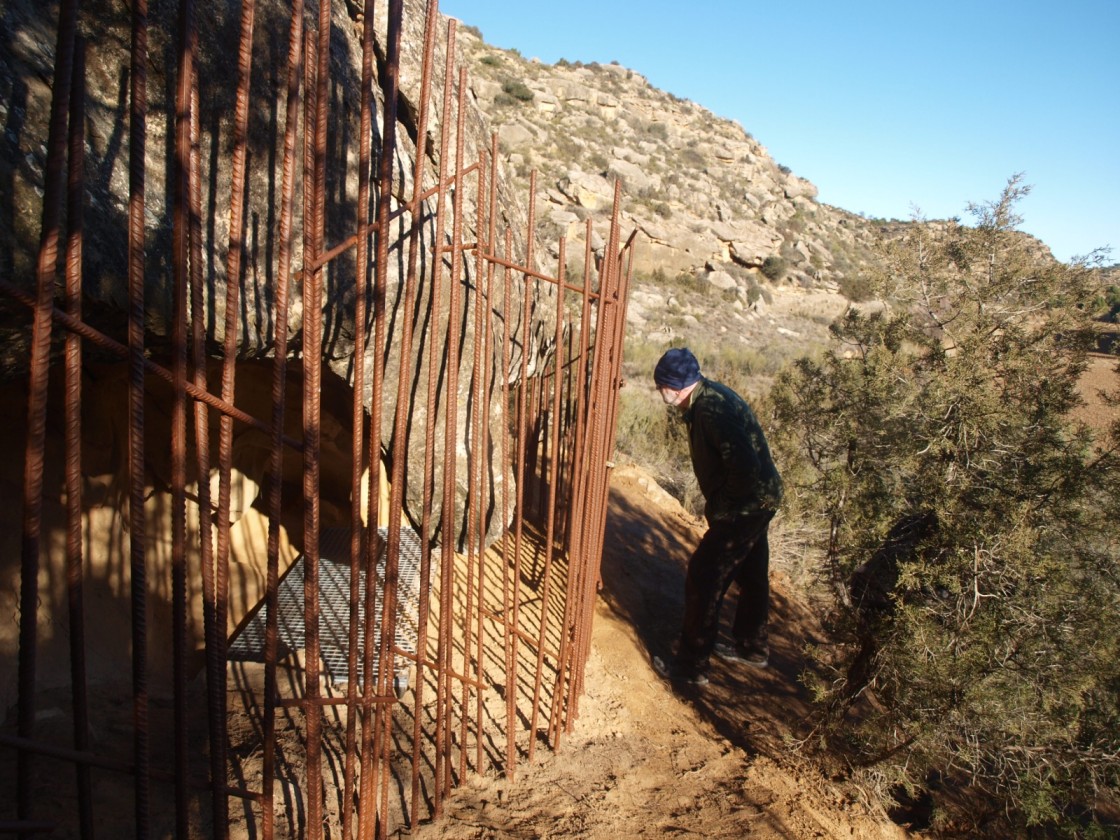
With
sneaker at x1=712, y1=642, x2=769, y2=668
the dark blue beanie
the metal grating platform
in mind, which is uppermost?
the dark blue beanie

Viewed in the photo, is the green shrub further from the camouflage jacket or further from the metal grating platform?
the metal grating platform

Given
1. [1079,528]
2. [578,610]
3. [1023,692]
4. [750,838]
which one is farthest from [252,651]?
[1079,528]

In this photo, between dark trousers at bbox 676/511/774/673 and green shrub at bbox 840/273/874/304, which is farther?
green shrub at bbox 840/273/874/304

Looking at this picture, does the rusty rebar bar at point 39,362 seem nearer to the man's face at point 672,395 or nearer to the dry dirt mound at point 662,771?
the dry dirt mound at point 662,771

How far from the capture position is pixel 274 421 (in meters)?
1.71

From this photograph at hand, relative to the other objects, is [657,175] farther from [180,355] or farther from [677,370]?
[180,355]

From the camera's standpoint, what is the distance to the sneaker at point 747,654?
4.51 meters

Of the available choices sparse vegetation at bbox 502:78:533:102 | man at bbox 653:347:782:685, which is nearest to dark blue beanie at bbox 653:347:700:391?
man at bbox 653:347:782:685

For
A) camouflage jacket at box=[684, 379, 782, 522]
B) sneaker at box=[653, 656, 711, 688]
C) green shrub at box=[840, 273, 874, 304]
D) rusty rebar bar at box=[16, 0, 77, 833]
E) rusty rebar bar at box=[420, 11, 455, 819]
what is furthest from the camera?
green shrub at box=[840, 273, 874, 304]

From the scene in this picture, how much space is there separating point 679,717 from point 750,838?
0.91 m

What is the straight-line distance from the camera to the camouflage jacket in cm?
388

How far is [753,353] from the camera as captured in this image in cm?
1728

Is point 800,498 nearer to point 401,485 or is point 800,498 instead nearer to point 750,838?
point 750,838

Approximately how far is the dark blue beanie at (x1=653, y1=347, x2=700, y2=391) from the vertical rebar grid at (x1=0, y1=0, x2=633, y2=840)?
0.30 meters
